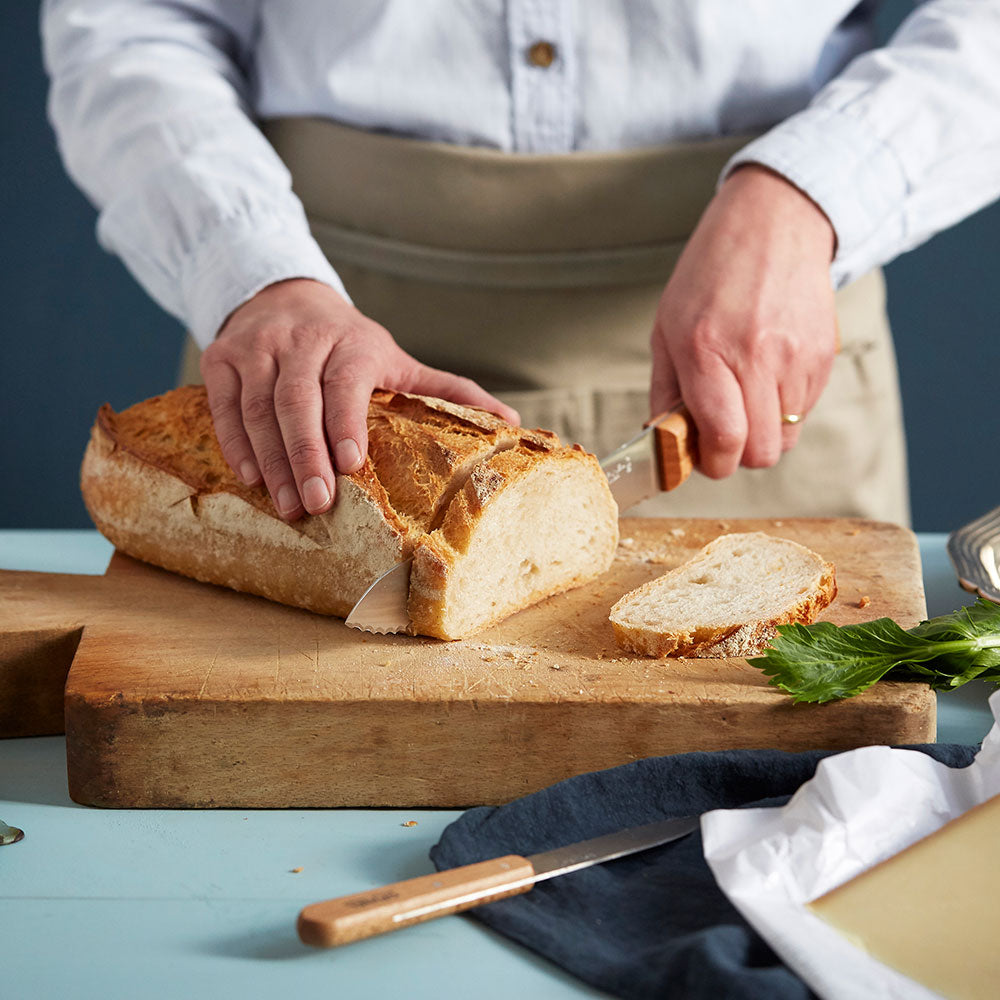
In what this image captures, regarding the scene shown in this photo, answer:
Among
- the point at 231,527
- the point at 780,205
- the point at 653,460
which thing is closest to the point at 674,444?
the point at 653,460

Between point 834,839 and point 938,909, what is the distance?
12 centimetres

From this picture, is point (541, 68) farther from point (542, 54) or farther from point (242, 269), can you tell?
point (242, 269)

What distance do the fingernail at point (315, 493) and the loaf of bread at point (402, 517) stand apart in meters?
0.03

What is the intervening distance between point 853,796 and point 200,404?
1.23 metres

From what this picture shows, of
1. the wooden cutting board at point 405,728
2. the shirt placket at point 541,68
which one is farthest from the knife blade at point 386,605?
the shirt placket at point 541,68

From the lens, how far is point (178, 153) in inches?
84.2

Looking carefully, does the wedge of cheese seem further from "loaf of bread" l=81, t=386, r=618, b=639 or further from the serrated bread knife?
the serrated bread knife

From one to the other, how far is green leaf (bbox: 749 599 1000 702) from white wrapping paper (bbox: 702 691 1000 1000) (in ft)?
0.51

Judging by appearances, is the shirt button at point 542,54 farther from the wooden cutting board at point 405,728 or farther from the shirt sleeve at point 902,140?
the wooden cutting board at point 405,728

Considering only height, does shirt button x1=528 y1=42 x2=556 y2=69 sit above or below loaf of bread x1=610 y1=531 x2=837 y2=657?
above

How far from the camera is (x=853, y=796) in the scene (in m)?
1.15

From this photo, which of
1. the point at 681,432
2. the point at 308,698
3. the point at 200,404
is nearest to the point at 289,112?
the point at 200,404

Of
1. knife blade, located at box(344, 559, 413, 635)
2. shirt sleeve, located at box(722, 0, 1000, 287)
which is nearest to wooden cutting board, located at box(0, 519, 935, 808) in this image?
knife blade, located at box(344, 559, 413, 635)

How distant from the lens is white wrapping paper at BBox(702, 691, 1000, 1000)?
38.3 inches
